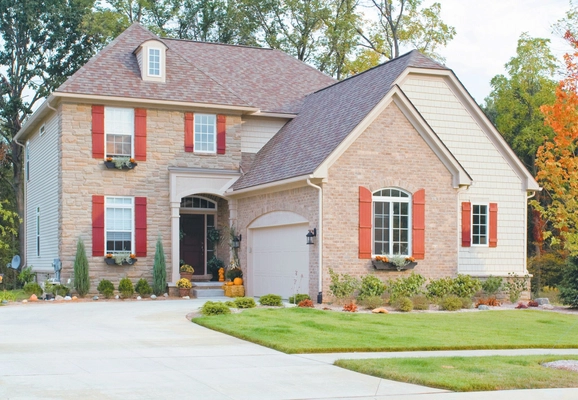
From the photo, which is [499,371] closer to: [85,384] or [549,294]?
[85,384]

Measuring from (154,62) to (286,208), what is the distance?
6.89 meters

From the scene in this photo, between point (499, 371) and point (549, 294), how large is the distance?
21.0 meters

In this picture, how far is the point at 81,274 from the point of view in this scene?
915 inches

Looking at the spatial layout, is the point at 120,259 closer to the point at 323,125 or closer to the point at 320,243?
the point at 320,243

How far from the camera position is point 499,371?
10.2 m

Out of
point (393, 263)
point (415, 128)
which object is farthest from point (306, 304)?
point (415, 128)

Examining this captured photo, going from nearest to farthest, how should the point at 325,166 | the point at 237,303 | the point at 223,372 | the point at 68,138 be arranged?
1. the point at 223,372
2. the point at 237,303
3. the point at 325,166
4. the point at 68,138

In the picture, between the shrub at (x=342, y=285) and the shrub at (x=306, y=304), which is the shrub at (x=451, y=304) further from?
the shrub at (x=306, y=304)

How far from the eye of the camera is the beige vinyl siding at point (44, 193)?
995 inches

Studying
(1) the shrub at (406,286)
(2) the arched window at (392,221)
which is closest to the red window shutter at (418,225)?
(2) the arched window at (392,221)

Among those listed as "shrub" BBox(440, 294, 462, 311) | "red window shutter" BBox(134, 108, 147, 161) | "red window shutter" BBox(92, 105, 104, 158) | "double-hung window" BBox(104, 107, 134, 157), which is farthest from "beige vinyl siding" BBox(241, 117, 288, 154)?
"shrub" BBox(440, 294, 462, 311)

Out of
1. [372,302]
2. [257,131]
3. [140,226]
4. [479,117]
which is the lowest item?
[372,302]

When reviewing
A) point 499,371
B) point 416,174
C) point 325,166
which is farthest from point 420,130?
point 499,371

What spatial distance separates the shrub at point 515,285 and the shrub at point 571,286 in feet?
6.23
